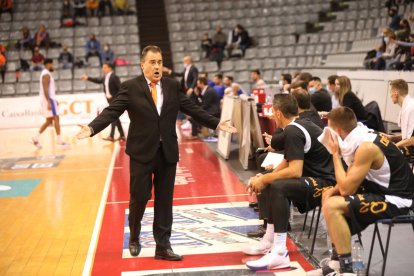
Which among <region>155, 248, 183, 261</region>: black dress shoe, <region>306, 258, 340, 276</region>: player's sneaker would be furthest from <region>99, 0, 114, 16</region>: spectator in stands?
<region>306, 258, 340, 276</region>: player's sneaker

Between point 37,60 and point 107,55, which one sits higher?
point 107,55

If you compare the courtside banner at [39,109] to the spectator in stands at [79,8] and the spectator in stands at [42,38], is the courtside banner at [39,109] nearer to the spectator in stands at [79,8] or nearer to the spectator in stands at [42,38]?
the spectator in stands at [42,38]

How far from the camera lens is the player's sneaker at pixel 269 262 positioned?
5125mm

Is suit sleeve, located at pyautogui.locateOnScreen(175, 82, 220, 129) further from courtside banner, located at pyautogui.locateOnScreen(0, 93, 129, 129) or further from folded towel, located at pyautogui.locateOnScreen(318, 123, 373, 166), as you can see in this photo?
courtside banner, located at pyautogui.locateOnScreen(0, 93, 129, 129)

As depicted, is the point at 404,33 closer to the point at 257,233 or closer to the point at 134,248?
the point at 257,233

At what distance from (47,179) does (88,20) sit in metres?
13.7

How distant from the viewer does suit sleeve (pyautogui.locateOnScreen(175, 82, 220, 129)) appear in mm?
5562

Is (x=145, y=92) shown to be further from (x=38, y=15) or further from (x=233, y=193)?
(x=38, y=15)

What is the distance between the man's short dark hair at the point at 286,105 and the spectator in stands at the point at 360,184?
76 cm

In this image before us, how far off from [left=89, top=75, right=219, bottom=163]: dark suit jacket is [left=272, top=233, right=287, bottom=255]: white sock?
1.08 m

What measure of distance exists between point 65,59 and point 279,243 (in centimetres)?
1684

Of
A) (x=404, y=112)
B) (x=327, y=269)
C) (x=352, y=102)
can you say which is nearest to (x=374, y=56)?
(x=352, y=102)

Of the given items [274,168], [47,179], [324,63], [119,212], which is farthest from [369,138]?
[324,63]

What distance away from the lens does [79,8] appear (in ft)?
75.0
